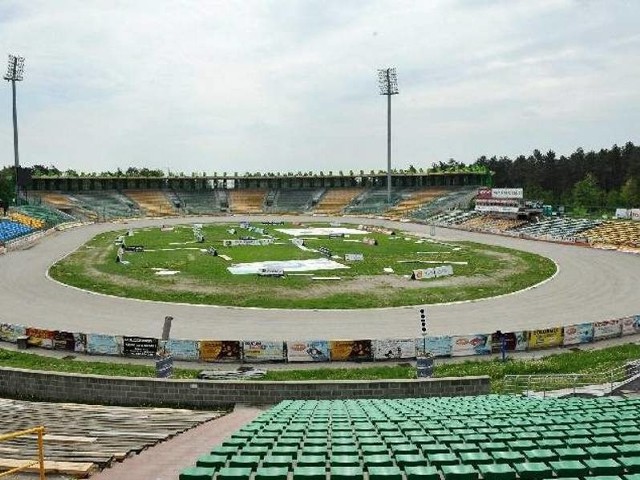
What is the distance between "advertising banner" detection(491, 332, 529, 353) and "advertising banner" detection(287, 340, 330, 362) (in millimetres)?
8346

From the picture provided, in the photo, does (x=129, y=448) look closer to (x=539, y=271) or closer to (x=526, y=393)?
(x=526, y=393)

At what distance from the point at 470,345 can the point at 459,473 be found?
21.0m

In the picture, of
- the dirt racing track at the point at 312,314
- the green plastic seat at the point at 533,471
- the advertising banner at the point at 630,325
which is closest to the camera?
the green plastic seat at the point at 533,471

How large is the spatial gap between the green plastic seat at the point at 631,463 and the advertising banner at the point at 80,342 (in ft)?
84.9

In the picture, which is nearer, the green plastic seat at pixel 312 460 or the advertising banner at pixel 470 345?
the green plastic seat at pixel 312 460

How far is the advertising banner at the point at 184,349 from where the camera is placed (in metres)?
28.8

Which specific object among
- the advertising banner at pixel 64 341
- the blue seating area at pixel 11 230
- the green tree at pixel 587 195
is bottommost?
the advertising banner at pixel 64 341

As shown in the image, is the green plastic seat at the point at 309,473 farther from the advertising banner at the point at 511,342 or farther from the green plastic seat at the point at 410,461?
the advertising banner at the point at 511,342

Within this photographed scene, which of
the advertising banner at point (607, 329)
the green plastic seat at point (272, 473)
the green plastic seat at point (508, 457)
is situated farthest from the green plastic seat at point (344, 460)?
the advertising banner at point (607, 329)

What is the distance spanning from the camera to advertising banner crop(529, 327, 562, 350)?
3073 cm

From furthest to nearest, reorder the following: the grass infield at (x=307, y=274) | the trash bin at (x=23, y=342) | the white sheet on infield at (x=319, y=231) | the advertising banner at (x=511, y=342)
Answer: the white sheet on infield at (x=319, y=231), the grass infield at (x=307, y=274), the trash bin at (x=23, y=342), the advertising banner at (x=511, y=342)

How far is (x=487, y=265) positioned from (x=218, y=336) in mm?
32694

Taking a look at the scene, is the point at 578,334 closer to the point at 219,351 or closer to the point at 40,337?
the point at 219,351

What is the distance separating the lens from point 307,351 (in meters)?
28.8
